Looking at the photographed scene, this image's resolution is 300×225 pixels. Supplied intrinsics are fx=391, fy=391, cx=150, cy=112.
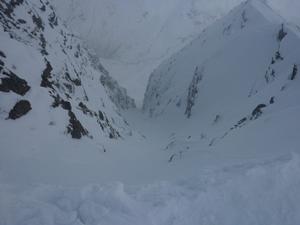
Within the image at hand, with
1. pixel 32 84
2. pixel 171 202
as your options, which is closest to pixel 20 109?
pixel 32 84

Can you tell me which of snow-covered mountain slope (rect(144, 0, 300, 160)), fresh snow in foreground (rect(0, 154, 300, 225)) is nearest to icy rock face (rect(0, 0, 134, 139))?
snow-covered mountain slope (rect(144, 0, 300, 160))

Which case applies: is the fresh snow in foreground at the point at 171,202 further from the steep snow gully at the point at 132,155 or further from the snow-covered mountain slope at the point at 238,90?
the snow-covered mountain slope at the point at 238,90

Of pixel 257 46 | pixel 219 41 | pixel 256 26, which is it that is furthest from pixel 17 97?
pixel 219 41

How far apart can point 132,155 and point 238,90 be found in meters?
23.6

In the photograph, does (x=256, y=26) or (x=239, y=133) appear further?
(x=256, y=26)

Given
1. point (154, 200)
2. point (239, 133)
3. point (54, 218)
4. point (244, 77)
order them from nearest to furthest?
point (54, 218), point (154, 200), point (239, 133), point (244, 77)

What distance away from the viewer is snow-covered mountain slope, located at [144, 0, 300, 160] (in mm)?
22253

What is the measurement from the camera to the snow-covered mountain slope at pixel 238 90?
22.3m

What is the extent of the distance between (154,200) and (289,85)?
26360mm

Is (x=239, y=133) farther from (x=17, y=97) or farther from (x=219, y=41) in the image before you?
(x=219, y=41)

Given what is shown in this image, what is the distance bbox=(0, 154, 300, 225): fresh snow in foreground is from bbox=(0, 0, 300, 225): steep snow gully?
0.10ft

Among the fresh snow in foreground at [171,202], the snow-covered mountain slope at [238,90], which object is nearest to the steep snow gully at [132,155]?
the fresh snow in foreground at [171,202]

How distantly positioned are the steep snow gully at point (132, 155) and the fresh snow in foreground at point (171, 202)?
0.10ft

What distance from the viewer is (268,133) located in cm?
2050
